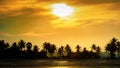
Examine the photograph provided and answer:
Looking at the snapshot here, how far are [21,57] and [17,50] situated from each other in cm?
477

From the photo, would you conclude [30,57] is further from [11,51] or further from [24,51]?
[11,51]

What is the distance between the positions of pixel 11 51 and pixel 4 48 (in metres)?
4.96

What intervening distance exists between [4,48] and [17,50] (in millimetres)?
7144

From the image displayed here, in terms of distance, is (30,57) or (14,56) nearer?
(14,56)

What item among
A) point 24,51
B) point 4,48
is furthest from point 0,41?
point 24,51

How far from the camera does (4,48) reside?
188 m

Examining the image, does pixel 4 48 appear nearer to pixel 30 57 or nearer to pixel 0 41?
pixel 0 41

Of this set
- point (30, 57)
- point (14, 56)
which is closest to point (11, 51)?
point (14, 56)

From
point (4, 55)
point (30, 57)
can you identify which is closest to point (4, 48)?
point (4, 55)

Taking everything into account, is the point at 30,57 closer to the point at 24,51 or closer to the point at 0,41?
the point at 24,51

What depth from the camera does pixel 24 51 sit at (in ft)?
652

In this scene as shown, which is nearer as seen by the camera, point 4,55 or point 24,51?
point 4,55

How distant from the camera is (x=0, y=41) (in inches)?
7421

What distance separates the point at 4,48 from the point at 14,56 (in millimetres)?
7008
